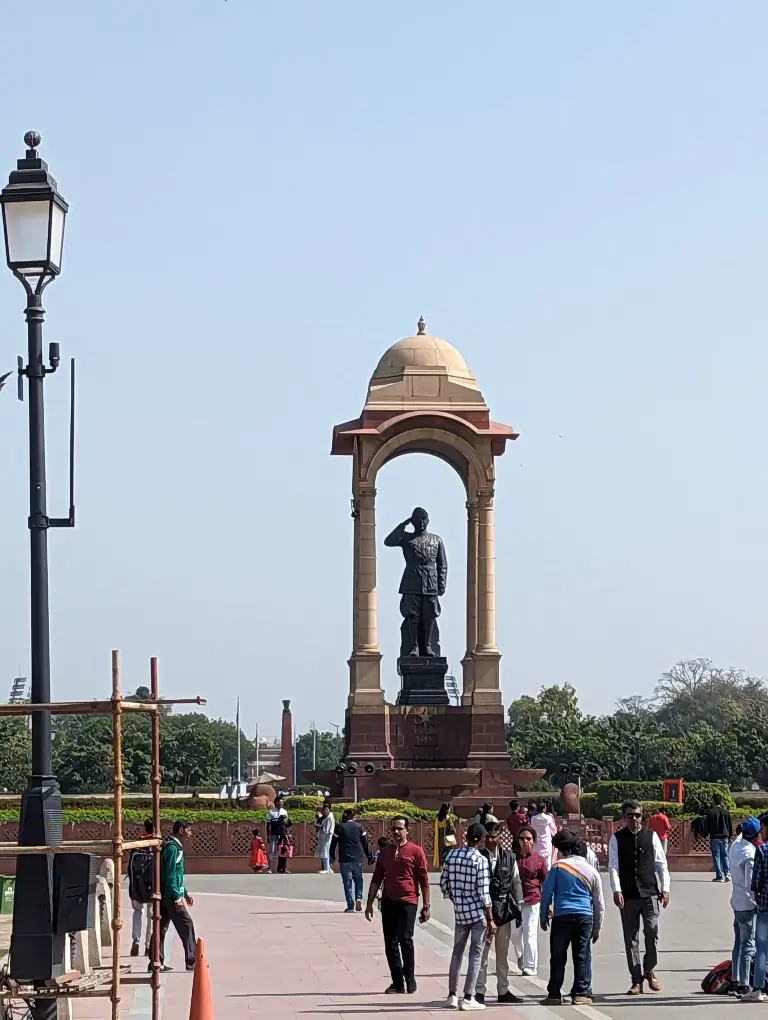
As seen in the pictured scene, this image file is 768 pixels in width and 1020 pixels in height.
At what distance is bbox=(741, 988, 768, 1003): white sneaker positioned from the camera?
14.5 m

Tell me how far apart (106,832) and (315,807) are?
443cm

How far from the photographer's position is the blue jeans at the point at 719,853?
29.4m

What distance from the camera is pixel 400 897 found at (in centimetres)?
1504

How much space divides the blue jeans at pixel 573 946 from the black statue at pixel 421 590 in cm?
2666

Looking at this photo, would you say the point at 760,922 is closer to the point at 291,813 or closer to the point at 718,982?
the point at 718,982

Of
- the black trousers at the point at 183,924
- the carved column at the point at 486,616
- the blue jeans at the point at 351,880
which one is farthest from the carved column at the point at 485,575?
the black trousers at the point at 183,924

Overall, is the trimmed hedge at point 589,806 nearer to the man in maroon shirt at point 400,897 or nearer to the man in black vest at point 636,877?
the man in black vest at point 636,877

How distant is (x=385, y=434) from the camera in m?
40.2

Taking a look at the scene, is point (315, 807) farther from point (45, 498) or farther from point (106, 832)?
point (45, 498)

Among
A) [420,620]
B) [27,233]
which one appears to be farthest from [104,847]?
[420,620]

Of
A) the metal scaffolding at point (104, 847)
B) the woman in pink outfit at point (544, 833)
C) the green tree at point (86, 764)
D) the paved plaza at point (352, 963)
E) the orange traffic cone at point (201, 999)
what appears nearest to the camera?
the metal scaffolding at point (104, 847)

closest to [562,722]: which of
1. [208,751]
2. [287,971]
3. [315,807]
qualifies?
[208,751]

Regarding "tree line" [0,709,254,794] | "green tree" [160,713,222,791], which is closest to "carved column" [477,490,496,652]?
"tree line" [0,709,254,794]

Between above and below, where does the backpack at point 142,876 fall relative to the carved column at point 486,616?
below
